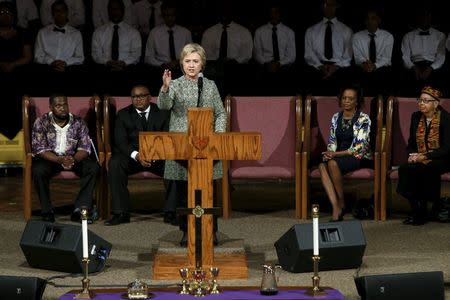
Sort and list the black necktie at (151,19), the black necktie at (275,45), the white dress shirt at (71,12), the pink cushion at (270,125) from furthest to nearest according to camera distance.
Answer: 1. the black necktie at (151,19)
2. the white dress shirt at (71,12)
3. the black necktie at (275,45)
4. the pink cushion at (270,125)

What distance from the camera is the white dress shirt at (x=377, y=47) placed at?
10.0 meters

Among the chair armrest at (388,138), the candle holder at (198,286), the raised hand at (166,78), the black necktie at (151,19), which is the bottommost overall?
the candle holder at (198,286)

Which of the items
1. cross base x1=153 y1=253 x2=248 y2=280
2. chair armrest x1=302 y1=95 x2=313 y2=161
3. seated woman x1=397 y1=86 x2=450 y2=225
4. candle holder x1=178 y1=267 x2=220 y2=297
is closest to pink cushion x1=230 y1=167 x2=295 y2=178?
chair armrest x1=302 y1=95 x2=313 y2=161

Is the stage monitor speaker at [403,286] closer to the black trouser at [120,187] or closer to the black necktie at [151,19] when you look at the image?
the black trouser at [120,187]

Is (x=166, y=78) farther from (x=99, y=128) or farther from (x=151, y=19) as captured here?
(x=151, y=19)

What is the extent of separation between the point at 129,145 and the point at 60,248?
1902mm

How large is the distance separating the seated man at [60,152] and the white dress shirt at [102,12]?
→ 3025 millimetres

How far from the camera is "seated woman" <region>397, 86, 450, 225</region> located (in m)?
7.48

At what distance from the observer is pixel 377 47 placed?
394 inches

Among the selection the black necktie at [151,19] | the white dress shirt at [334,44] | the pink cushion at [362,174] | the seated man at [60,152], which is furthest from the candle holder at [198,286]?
the black necktie at [151,19]

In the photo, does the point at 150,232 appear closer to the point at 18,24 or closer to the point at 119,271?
the point at 119,271

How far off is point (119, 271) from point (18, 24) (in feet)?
16.7

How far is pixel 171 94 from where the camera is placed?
19.9 feet

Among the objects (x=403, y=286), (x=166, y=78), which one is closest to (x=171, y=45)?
(x=166, y=78)
